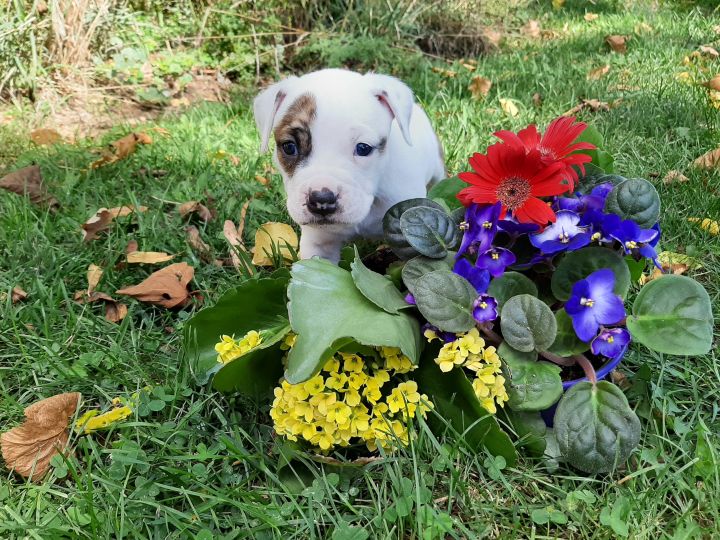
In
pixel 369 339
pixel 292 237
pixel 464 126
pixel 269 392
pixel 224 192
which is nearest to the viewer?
pixel 369 339

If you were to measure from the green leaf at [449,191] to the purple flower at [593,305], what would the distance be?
2.06 ft

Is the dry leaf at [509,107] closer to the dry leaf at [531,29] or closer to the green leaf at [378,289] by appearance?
the green leaf at [378,289]

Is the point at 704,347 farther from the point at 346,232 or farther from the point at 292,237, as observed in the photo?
the point at 292,237

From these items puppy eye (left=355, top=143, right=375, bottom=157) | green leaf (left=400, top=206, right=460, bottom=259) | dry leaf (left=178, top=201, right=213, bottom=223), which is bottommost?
dry leaf (left=178, top=201, right=213, bottom=223)

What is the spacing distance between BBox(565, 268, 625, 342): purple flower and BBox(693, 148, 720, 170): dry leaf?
1.69 metres

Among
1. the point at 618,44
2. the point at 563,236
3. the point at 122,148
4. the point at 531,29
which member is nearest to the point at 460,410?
the point at 563,236

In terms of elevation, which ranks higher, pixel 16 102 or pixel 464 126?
pixel 464 126

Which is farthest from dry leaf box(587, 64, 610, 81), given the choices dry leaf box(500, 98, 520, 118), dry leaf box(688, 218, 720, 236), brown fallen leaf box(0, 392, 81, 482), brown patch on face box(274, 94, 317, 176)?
brown fallen leaf box(0, 392, 81, 482)

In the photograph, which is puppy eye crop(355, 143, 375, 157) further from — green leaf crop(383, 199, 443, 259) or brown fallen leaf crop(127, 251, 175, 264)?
brown fallen leaf crop(127, 251, 175, 264)

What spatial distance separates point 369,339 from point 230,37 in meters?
4.84

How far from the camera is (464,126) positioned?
357 centimetres

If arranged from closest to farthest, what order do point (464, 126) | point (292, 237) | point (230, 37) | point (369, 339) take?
point (369, 339) < point (292, 237) < point (464, 126) < point (230, 37)

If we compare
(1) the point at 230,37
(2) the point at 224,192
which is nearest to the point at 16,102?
(1) the point at 230,37

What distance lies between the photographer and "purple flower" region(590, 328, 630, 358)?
1.37m
